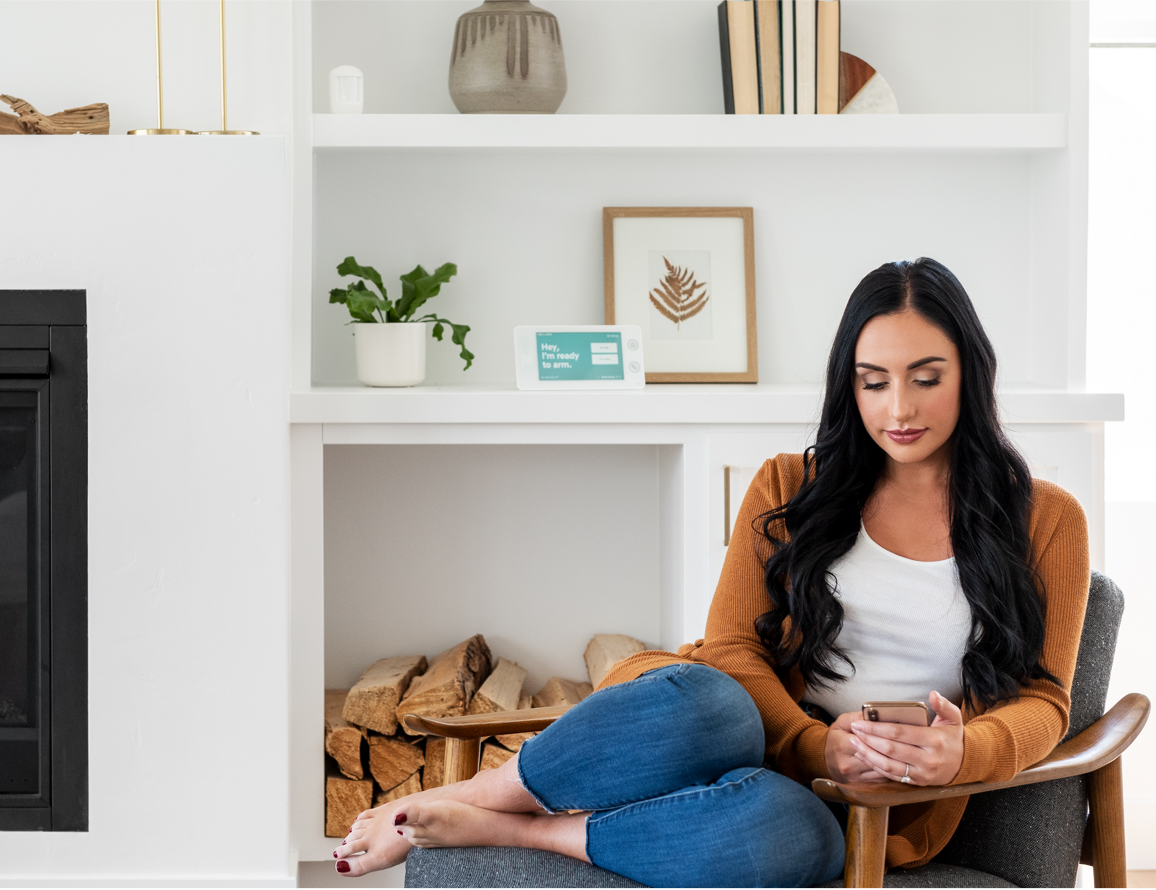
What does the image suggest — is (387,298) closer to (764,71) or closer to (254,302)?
(254,302)

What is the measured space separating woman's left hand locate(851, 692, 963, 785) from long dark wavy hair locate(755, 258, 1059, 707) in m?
0.17

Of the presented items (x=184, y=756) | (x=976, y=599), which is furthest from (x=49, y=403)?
(x=976, y=599)

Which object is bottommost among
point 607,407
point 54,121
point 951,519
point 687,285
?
point 951,519

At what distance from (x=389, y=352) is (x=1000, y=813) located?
134 cm

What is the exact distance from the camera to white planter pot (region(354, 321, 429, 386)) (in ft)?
6.73

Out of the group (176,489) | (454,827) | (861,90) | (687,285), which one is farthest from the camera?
(687,285)

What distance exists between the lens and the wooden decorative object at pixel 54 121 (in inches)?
70.8

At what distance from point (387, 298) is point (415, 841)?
4.03 feet

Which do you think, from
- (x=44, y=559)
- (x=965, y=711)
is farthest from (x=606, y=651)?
(x=44, y=559)

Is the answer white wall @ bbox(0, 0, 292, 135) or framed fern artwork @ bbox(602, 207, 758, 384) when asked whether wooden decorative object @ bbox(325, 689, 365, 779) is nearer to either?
framed fern artwork @ bbox(602, 207, 758, 384)

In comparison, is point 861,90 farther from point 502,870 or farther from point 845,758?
point 502,870

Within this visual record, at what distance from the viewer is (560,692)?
2.18 m

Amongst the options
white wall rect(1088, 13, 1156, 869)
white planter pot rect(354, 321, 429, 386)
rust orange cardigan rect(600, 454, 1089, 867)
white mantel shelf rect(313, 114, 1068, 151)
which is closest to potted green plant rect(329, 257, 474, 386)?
white planter pot rect(354, 321, 429, 386)

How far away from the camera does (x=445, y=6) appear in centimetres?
225
